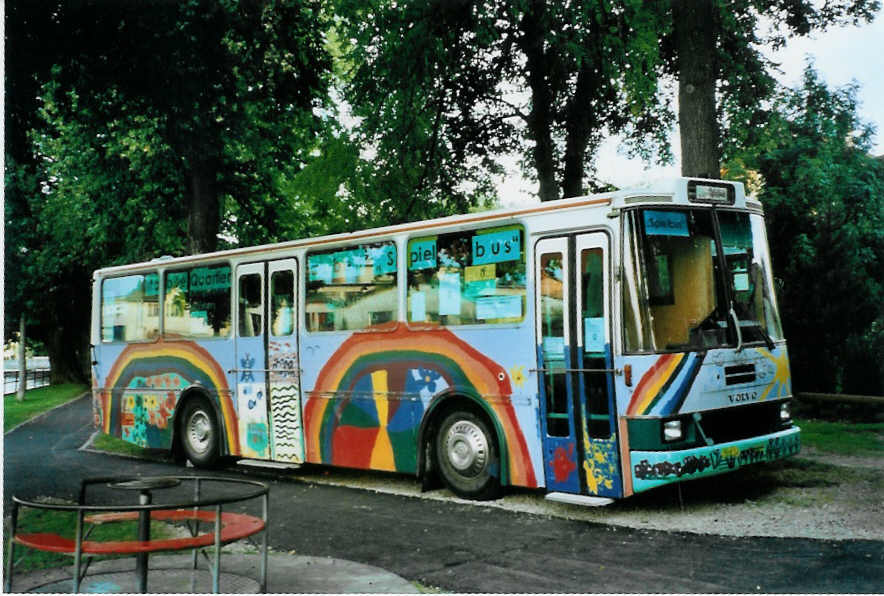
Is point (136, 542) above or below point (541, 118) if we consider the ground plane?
below

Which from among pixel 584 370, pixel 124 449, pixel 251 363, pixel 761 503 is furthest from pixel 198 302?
pixel 761 503

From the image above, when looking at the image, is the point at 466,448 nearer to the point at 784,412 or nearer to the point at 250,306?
the point at 784,412

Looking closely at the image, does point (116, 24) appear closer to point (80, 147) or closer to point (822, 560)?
point (822, 560)

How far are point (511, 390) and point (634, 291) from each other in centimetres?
178

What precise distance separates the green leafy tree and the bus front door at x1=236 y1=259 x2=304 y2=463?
8898 millimetres

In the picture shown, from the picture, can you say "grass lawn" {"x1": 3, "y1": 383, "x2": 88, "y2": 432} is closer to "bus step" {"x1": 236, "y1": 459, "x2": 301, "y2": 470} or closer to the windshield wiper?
"bus step" {"x1": 236, "y1": 459, "x2": 301, "y2": 470}

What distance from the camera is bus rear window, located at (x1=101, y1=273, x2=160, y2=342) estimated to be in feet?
49.8

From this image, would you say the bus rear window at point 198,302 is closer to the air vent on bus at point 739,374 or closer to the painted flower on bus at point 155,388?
the painted flower on bus at point 155,388

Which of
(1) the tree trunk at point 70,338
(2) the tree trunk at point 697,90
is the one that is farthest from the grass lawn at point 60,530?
(1) the tree trunk at point 70,338

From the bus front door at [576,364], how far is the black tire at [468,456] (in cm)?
81

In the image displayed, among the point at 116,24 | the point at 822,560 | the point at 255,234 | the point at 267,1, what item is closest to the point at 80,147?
the point at 255,234

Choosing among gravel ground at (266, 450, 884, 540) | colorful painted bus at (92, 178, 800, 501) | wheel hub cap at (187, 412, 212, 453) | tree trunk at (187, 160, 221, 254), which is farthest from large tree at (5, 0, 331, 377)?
gravel ground at (266, 450, 884, 540)

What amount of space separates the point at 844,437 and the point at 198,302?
9419 mm

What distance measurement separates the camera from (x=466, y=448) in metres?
10.4
